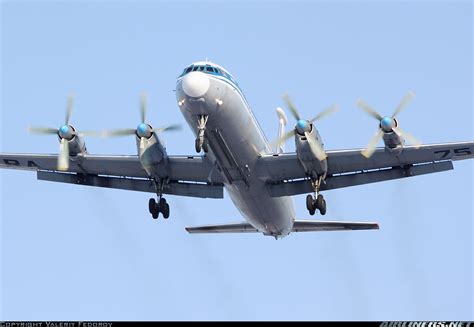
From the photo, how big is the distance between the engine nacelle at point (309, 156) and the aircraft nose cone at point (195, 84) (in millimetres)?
4625

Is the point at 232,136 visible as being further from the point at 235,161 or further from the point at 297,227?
the point at 297,227

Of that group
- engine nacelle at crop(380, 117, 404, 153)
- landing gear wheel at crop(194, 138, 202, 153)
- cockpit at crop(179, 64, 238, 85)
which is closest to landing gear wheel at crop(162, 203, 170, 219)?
landing gear wheel at crop(194, 138, 202, 153)

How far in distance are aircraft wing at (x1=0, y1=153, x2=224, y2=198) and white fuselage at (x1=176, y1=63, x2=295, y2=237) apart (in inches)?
52.5

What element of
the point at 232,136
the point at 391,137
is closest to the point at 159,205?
the point at 232,136

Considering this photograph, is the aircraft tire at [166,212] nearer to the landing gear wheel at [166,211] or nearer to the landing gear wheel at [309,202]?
the landing gear wheel at [166,211]

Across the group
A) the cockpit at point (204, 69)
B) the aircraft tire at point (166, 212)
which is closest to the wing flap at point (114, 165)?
the aircraft tire at point (166, 212)

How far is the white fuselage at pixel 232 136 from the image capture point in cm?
3775

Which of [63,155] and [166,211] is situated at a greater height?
[63,155]

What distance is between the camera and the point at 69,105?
4278 cm

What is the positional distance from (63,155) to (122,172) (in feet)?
10.5

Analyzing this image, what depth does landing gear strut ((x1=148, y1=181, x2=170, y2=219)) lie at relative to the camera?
1690 inches

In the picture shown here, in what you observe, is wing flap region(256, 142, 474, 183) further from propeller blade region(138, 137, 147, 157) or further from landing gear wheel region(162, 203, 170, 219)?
propeller blade region(138, 137, 147, 157)

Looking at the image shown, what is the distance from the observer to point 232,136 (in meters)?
39.0

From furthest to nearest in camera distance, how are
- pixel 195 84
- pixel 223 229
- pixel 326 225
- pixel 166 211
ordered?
1. pixel 223 229
2. pixel 326 225
3. pixel 166 211
4. pixel 195 84
